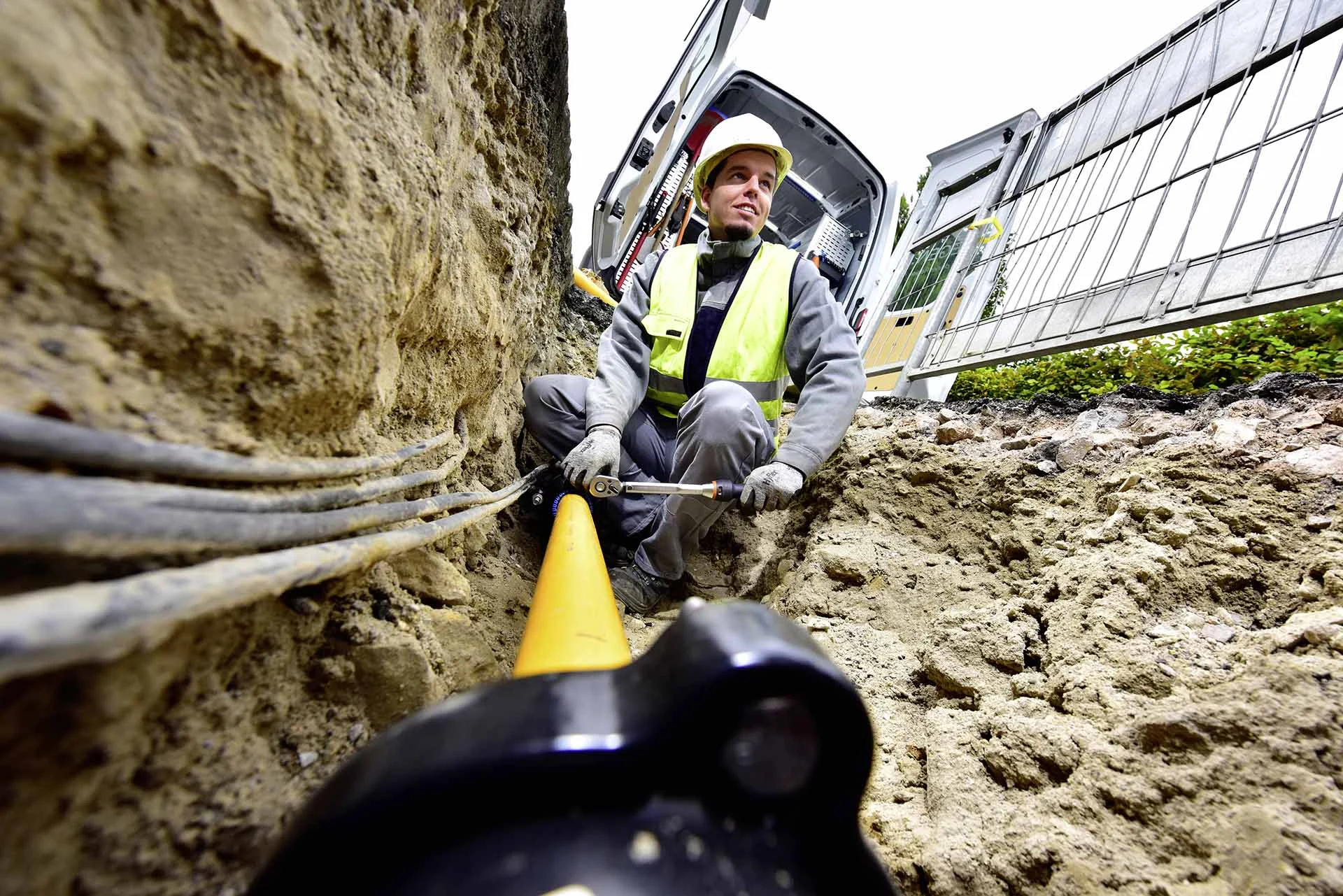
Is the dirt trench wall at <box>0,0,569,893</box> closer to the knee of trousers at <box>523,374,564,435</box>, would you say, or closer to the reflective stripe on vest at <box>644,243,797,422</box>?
the knee of trousers at <box>523,374,564,435</box>

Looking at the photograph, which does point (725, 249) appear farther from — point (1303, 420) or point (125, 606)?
point (125, 606)

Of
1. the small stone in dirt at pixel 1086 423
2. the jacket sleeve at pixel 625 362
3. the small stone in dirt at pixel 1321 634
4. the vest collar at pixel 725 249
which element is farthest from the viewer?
the vest collar at pixel 725 249

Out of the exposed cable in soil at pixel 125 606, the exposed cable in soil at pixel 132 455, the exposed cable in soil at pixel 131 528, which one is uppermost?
the exposed cable in soil at pixel 132 455

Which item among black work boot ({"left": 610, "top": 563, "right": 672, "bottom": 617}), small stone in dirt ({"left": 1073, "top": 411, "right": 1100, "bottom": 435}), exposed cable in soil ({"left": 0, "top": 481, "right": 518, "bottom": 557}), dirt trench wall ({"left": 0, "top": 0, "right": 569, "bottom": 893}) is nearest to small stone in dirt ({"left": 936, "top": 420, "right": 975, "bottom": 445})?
small stone in dirt ({"left": 1073, "top": 411, "right": 1100, "bottom": 435})

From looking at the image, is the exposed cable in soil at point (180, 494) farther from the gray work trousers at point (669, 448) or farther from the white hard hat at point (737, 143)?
the white hard hat at point (737, 143)

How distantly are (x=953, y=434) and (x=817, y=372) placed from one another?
53 cm

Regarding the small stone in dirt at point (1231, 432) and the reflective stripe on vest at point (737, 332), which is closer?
the small stone in dirt at point (1231, 432)

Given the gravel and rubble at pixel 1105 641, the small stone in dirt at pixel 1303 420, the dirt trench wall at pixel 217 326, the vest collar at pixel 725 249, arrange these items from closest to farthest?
the dirt trench wall at pixel 217 326, the gravel and rubble at pixel 1105 641, the small stone in dirt at pixel 1303 420, the vest collar at pixel 725 249

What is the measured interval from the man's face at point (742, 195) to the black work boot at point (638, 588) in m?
1.35

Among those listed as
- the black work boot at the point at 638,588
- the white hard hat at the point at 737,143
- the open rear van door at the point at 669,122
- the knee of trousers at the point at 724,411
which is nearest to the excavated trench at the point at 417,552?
the black work boot at the point at 638,588

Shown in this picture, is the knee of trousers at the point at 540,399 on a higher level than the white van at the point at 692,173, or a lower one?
lower

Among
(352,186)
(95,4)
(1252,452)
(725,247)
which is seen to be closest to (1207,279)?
(1252,452)

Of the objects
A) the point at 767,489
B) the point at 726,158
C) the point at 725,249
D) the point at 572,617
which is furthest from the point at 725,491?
the point at 726,158

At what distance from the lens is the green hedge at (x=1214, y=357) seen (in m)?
1.91
